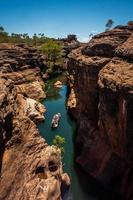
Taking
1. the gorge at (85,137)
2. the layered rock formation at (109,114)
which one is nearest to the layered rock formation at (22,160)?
the gorge at (85,137)

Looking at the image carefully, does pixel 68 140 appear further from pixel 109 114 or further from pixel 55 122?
pixel 109 114

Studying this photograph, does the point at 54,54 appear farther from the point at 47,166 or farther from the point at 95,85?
the point at 47,166

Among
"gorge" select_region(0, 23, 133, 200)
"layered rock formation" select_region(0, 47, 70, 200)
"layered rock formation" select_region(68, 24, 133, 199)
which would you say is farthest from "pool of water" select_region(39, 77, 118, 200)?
"layered rock formation" select_region(0, 47, 70, 200)

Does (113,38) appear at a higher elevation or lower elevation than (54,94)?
higher

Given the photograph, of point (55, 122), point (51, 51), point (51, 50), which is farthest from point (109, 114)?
point (51, 51)

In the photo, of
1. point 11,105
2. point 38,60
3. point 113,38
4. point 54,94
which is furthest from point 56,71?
point 11,105

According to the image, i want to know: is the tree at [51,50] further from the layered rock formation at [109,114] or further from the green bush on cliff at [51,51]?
the layered rock formation at [109,114]
